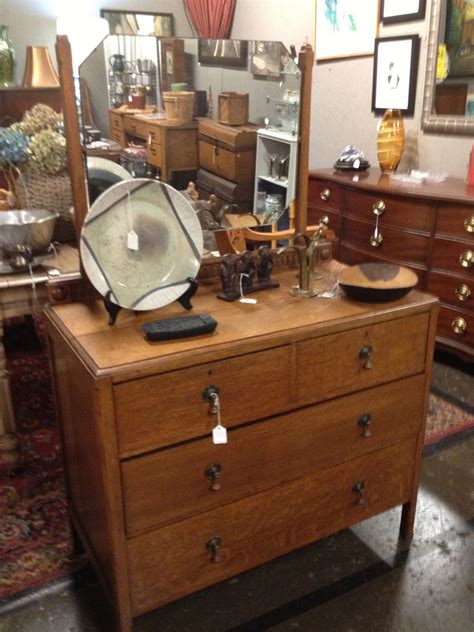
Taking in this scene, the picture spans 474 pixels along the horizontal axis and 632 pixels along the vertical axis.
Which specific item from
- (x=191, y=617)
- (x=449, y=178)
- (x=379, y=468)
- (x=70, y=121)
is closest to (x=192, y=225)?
(x=70, y=121)

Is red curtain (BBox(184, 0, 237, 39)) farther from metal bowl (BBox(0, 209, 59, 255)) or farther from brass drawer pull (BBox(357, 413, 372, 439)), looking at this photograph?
brass drawer pull (BBox(357, 413, 372, 439))

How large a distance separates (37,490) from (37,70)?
342 cm

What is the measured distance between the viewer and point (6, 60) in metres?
4.24

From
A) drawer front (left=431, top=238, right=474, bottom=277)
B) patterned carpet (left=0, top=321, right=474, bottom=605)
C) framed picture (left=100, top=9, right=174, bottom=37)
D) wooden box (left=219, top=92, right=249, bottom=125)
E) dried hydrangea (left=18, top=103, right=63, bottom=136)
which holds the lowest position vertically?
patterned carpet (left=0, top=321, right=474, bottom=605)

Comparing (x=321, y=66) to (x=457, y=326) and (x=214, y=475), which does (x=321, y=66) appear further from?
(x=214, y=475)

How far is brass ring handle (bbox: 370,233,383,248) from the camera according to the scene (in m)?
2.95

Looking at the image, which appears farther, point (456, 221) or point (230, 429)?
point (456, 221)

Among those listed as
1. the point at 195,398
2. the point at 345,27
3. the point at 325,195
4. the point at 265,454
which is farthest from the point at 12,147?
the point at 345,27

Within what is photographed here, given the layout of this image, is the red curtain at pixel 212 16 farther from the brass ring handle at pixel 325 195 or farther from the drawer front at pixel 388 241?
the drawer front at pixel 388 241

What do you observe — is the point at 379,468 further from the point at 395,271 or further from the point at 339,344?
the point at 395,271

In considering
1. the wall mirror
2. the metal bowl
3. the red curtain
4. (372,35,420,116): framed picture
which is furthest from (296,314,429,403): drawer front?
the red curtain

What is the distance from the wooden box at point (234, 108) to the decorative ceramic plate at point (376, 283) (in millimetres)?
544

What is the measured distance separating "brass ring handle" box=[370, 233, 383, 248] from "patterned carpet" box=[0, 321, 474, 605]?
2.61ft

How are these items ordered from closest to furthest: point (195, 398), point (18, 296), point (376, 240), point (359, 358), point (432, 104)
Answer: point (195, 398) < point (359, 358) < point (18, 296) < point (376, 240) < point (432, 104)
